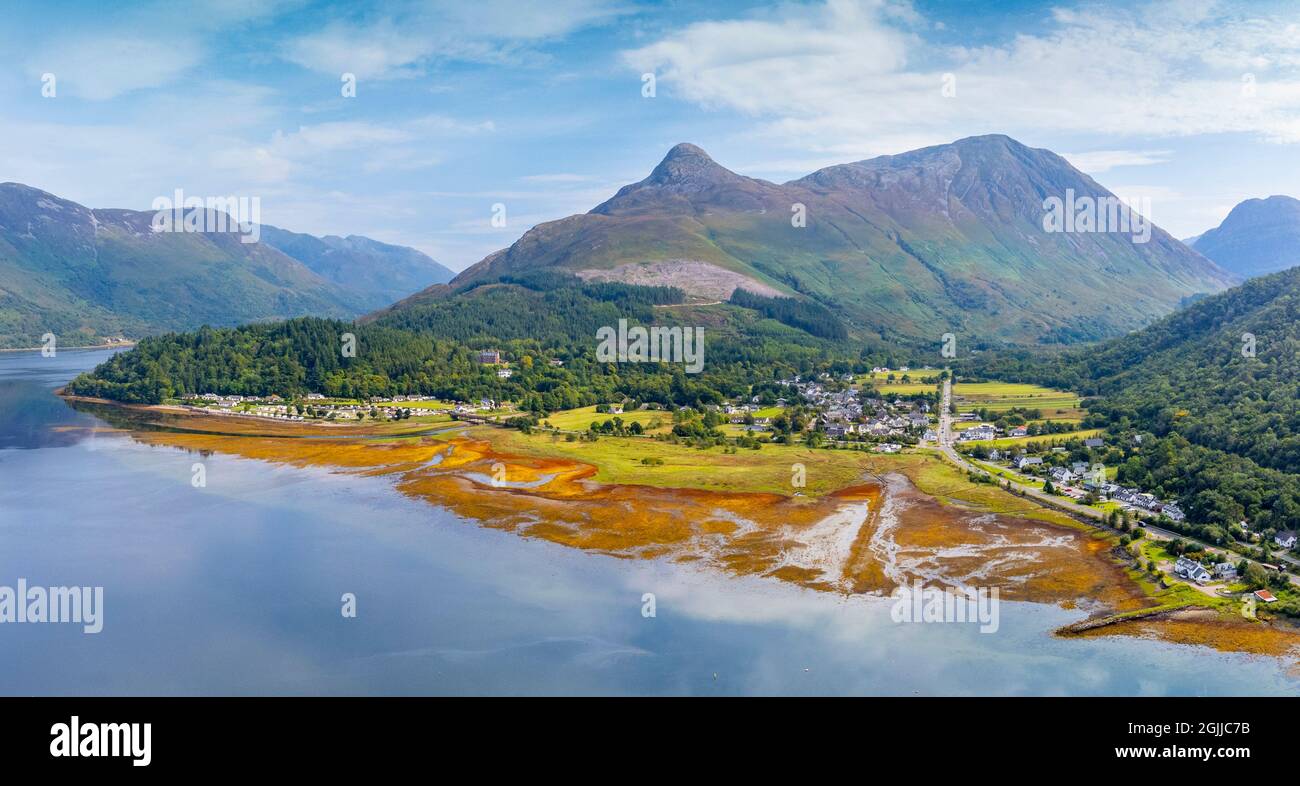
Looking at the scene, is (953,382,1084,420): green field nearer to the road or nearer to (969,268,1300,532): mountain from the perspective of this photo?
(969,268,1300,532): mountain

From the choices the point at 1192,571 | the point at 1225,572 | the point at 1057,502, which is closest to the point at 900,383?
the point at 1057,502

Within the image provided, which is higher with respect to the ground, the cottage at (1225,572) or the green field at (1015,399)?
the green field at (1015,399)

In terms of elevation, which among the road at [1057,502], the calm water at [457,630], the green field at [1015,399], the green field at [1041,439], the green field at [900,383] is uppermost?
the green field at [900,383]

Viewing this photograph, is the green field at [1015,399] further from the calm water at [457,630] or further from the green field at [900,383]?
the calm water at [457,630]

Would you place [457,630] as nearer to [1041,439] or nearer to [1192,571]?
[1192,571]

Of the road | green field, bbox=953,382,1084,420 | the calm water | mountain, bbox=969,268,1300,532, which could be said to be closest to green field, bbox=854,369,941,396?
green field, bbox=953,382,1084,420

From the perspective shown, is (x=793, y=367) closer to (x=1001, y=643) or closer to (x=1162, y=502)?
(x=1162, y=502)

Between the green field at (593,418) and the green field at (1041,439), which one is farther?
the green field at (593,418)

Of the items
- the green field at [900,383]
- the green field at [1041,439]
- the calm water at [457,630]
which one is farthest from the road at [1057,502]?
the green field at [900,383]
